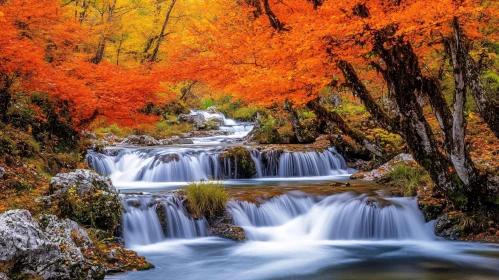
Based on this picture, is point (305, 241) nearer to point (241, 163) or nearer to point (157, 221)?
point (157, 221)

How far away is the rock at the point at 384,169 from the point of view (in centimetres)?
1344

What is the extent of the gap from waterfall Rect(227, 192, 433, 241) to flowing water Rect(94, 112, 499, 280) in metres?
0.02

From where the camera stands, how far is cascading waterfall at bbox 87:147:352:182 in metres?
15.9

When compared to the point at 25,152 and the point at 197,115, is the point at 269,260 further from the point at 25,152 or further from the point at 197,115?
the point at 197,115

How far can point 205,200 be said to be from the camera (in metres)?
9.72

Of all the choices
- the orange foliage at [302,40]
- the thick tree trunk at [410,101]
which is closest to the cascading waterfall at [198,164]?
the orange foliage at [302,40]

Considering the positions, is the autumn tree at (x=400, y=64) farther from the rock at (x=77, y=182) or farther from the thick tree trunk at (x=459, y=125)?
the rock at (x=77, y=182)

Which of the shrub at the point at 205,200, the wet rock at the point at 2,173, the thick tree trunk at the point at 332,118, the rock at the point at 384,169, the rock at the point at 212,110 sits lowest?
the shrub at the point at 205,200

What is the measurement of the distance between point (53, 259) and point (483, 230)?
26.5 feet

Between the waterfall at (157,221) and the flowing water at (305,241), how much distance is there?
22 mm

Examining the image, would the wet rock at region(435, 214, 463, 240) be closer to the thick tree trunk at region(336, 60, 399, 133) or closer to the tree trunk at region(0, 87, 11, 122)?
the thick tree trunk at region(336, 60, 399, 133)

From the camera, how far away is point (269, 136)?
65.0ft

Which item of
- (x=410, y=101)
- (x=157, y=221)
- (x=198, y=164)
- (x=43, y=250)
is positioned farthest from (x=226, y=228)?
(x=198, y=164)

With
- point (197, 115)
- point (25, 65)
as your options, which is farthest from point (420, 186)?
point (197, 115)
